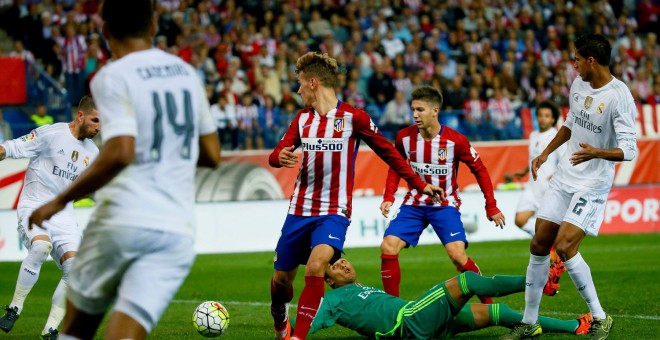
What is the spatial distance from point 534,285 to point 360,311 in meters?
1.38

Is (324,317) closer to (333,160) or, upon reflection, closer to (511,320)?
(333,160)

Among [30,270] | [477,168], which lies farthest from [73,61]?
[477,168]

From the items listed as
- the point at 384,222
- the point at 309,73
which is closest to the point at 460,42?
the point at 384,222

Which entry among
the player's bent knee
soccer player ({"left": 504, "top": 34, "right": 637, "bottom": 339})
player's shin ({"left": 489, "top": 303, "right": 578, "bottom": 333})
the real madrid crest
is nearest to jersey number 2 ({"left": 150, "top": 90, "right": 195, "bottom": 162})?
player's shin ({"left": 489, "top": 303, "right": 578, "bottom": 333})

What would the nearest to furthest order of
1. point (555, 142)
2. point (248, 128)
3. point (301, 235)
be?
point (301, 235)
point (555, 142)
point (248, 128)

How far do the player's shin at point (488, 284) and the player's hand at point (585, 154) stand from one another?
983mm

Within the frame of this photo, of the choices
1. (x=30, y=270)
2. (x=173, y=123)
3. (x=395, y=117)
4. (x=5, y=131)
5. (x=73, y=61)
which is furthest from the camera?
(x=395, y=117)

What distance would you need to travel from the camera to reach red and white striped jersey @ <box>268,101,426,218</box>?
7.80 meters

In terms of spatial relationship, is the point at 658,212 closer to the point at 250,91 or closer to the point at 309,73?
the point at 250,91

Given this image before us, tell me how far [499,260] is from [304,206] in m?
7.92

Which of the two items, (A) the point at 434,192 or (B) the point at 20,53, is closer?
(A) the point at 434,192

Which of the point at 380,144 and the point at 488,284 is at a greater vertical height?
the point at 380,144

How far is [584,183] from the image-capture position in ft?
26.8

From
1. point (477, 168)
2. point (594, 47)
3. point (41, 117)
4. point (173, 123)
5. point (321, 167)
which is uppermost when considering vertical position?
point (594, 47)
